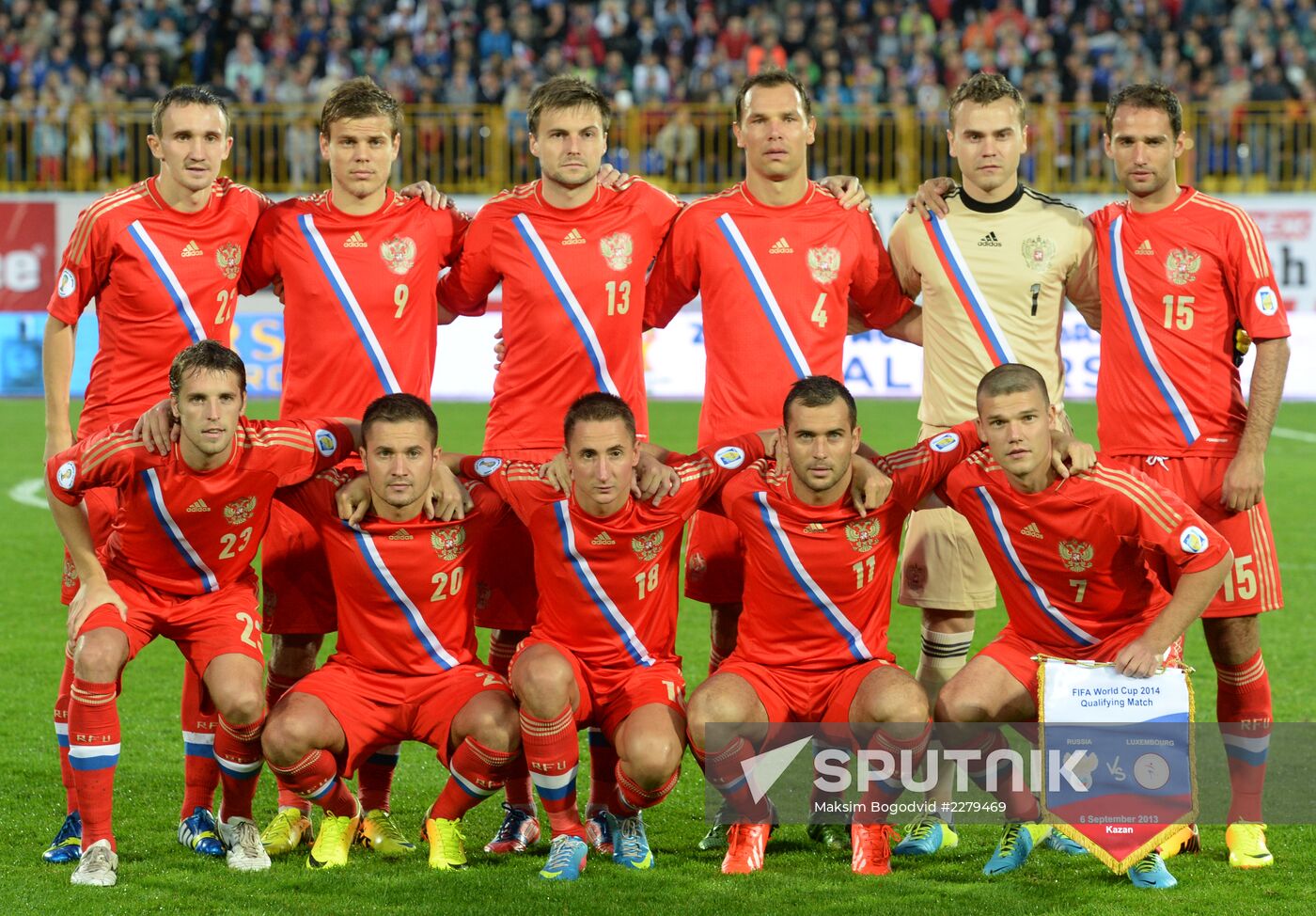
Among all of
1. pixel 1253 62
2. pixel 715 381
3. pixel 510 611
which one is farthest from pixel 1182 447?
pixel 1253 62

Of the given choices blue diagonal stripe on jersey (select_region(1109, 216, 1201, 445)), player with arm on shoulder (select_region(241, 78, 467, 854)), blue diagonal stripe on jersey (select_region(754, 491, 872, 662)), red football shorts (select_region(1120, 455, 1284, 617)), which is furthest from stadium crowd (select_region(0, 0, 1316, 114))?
blue diagonal stripe on jersey (select_region(754, 491, 872, 662))

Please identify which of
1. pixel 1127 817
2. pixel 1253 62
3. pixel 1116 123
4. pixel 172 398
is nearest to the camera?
pixel 1127 817

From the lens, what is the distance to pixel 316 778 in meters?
4.82

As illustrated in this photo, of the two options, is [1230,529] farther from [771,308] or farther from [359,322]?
[359,322]

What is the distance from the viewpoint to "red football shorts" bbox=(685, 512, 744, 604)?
5391 mm

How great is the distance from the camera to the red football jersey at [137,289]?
5.43 meters

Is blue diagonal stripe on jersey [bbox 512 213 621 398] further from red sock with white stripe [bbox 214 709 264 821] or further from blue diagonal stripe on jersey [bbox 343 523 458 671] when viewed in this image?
red sock with white stripe [bbox 214 709 264 821]

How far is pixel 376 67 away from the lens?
21.2 meters

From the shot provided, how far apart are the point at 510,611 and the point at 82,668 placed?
137cm

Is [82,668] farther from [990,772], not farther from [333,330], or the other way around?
[990,772]

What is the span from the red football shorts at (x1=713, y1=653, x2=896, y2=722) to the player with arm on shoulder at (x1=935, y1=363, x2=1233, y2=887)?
0.89 ft

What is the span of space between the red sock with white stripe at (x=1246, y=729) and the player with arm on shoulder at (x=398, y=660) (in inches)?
88.8

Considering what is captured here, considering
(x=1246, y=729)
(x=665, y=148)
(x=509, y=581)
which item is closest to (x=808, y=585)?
(x=509, y=581)

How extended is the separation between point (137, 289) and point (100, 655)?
51.8 inches
